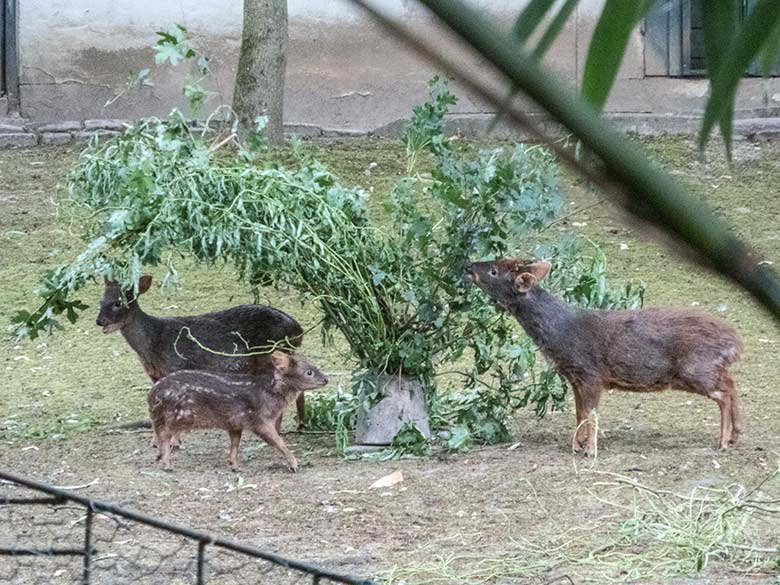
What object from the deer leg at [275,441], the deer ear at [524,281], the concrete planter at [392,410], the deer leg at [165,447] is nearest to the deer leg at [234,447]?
the deer leg at [275,441]

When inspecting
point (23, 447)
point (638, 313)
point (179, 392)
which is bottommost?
point (23, 447)

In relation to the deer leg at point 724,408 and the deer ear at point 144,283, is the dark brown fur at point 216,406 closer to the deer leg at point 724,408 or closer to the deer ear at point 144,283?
the deer ear at point 144,283

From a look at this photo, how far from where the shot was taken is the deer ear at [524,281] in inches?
246

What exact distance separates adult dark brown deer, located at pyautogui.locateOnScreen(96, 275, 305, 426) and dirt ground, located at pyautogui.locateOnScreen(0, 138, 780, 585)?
315 millimetres

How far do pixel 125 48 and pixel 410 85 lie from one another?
2.62 m

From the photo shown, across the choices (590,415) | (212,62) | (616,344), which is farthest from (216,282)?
(590,415)

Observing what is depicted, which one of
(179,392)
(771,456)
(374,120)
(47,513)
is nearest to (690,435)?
(771,456)

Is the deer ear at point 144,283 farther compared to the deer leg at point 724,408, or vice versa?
the deer ear at point 144,283

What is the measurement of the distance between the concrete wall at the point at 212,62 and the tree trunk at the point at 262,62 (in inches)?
35.1

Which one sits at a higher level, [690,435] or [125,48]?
[125,48]

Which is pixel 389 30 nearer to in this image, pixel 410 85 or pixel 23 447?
pixel 23 447

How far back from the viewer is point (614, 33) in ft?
1.90

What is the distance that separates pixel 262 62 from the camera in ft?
38.7

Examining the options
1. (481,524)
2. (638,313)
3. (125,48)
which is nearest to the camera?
(481,524)
